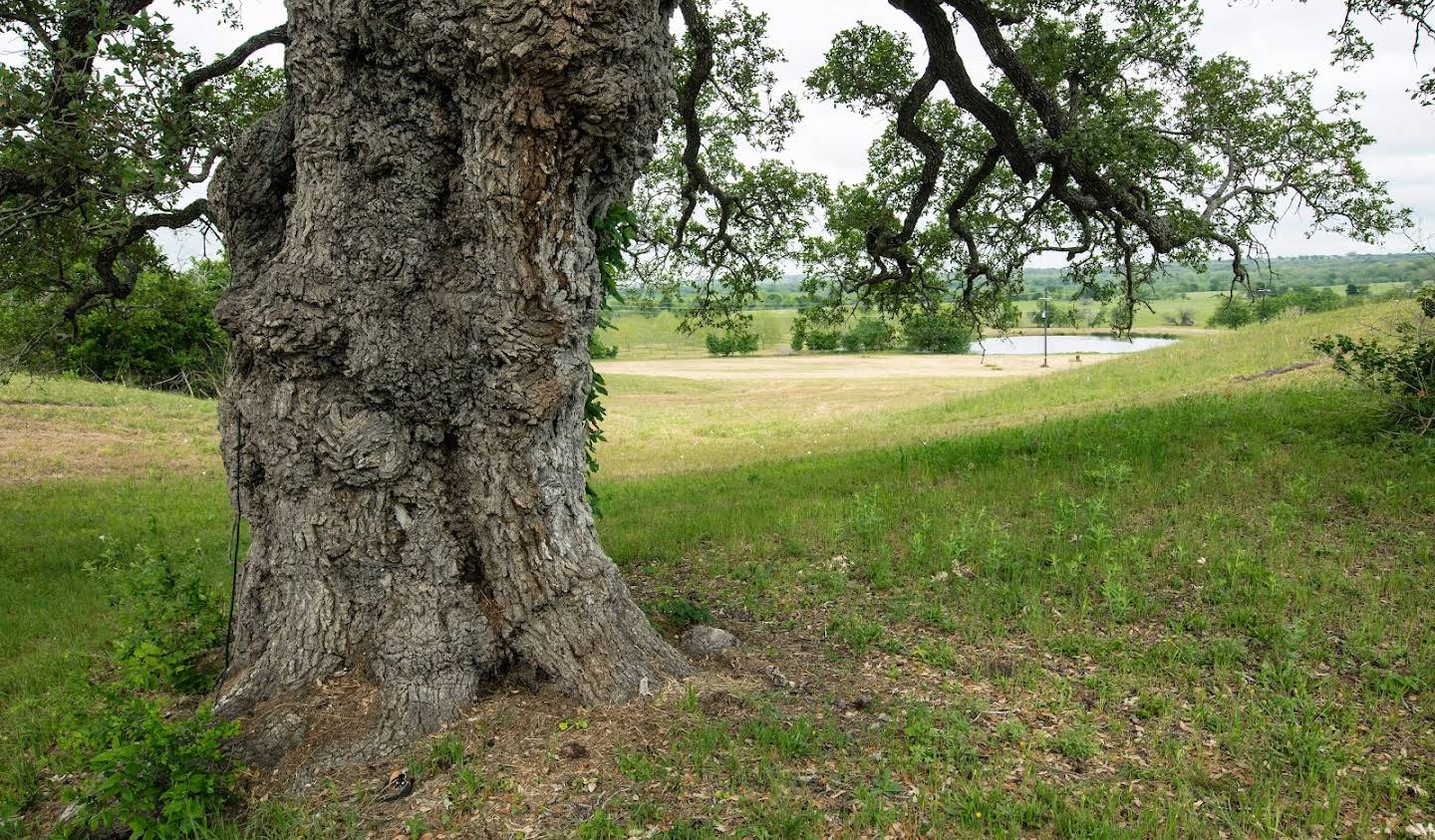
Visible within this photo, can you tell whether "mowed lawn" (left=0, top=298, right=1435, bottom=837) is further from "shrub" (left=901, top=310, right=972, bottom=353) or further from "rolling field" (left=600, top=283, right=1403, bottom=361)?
"rolling field" (left=600, top=283, right=1403, bottom=361)

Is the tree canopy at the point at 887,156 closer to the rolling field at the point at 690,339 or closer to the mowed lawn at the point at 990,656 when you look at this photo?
the mowed lawn at the point at 990,656

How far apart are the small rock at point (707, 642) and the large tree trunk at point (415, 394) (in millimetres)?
551

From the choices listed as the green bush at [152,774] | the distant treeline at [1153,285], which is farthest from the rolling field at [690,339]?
the green bush at [152,774]

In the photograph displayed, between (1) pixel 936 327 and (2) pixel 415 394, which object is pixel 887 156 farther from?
(2) pixel 415 394

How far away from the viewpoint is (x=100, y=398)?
873 inches

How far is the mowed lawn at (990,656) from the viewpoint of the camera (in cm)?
360

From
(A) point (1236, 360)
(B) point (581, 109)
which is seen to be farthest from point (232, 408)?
(A) point (1236, 360)

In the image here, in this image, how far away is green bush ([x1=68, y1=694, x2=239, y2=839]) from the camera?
11.1 feet

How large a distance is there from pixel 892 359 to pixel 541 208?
5783cm

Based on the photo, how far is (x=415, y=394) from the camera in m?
4.33

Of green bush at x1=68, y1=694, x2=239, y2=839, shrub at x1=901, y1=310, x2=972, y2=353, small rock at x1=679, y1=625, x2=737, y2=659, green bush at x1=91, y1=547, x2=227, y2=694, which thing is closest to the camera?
green bush at x1=68, y1=694, x2=239, y2=839

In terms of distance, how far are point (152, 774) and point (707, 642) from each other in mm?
2949

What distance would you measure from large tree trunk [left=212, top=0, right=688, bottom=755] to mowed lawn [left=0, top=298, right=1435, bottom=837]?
1.60 feet

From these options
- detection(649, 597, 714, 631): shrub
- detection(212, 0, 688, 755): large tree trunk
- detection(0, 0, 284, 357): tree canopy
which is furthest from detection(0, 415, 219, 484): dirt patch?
detection(649, 597, 714, 631): shrub
